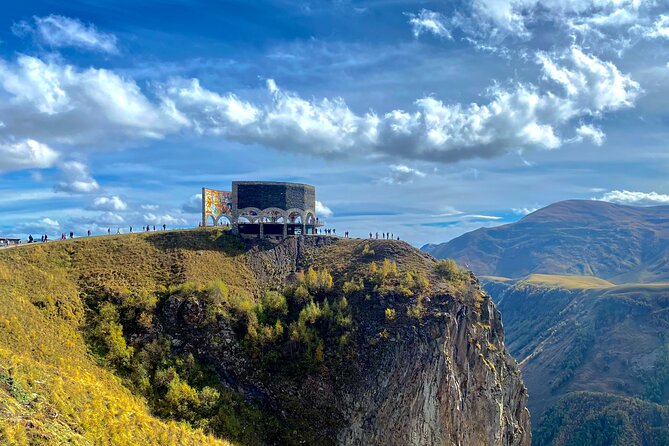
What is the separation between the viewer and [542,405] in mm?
182875

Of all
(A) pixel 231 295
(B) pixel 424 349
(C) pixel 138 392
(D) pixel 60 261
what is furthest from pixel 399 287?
(D) pixel 60 261

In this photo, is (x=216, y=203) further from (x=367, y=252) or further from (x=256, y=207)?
(x=367, y=252)

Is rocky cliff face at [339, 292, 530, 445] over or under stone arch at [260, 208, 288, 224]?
under

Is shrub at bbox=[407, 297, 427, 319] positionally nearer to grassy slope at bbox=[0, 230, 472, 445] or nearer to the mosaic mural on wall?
grassy slope at bbox=[0, 230, 472, 445]

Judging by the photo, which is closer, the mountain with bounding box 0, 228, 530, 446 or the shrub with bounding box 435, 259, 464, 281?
the mountain with bounding box 0, 228, 530, 446

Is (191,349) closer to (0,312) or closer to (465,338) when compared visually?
(0,312)

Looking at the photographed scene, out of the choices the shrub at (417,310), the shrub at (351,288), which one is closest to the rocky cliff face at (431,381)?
the shrub at (417,310)

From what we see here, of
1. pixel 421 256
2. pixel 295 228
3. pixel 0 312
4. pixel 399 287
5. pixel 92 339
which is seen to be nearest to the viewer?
pixel 0 312

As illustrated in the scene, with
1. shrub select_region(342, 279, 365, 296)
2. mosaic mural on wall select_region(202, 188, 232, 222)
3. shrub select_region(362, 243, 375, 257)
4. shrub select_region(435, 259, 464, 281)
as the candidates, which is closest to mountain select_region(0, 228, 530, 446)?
shrub select_region(342, 279, 365, 296)

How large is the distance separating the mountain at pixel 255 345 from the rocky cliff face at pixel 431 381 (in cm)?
14

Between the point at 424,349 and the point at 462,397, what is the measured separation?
338 inches

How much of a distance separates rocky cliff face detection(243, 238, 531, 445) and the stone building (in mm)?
22451

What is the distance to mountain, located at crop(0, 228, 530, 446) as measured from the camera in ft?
136

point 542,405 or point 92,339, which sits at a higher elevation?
point 92,339
